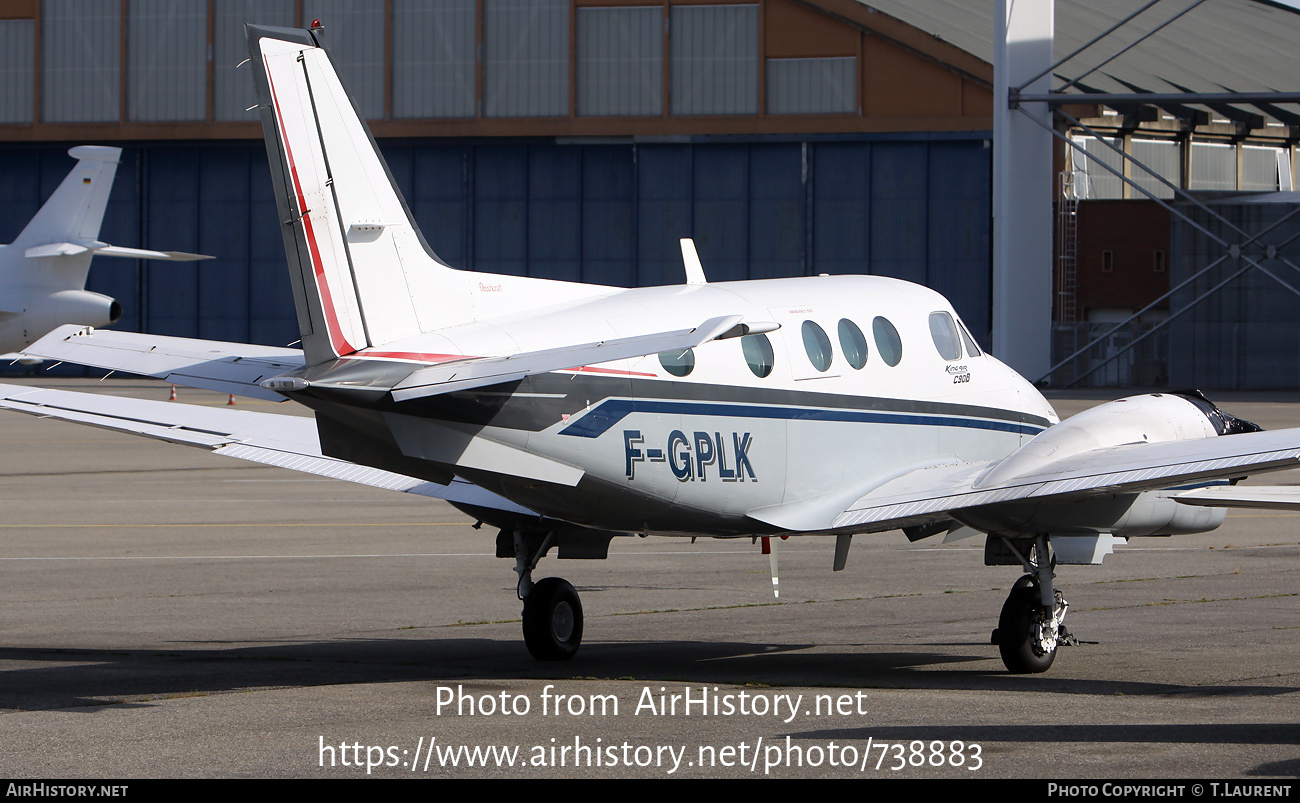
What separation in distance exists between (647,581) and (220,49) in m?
59.0

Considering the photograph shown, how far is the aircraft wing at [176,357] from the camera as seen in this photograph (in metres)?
11.2

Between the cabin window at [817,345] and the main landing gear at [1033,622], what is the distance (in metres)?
2.12

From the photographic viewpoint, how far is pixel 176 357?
1179 cm

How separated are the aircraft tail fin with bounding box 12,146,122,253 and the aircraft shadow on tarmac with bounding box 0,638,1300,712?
38.5 meters

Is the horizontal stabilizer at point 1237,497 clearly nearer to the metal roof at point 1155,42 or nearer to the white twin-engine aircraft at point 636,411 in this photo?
the white twin-engine aircraft at point 636,411

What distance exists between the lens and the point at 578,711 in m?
10.7

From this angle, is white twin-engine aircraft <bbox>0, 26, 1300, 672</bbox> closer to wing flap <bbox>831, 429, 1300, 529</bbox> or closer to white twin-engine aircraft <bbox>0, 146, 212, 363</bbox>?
wing flap <bbox>831, 429, 1300, 529</bbox>

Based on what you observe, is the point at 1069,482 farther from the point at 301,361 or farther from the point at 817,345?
the point at 301,361

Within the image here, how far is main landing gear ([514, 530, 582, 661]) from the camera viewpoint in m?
13.1

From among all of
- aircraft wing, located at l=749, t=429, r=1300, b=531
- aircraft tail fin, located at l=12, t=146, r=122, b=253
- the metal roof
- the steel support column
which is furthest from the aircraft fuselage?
the metal roof

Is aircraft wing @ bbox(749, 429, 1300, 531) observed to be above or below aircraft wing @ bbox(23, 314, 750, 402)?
below
